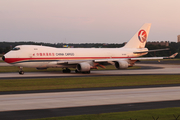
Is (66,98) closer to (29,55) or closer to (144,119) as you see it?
(144,119)

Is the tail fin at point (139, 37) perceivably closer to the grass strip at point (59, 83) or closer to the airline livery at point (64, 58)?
the airline livery at point (64, 58)

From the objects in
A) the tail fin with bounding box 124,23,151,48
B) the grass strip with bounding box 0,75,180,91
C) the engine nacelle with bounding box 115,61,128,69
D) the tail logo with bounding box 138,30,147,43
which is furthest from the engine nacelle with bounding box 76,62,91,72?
the tail logo with bounding box 138,30,147,43

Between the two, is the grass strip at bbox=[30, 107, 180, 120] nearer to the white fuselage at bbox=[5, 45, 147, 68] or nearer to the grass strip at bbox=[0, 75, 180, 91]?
the grass strip at bbox=[0, 75, 180, 91]

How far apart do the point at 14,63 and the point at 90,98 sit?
2634 centimetres

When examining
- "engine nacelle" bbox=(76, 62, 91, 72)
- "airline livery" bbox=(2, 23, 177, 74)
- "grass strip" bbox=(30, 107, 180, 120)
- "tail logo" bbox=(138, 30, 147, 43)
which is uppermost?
"tail logo" bbox=(138, 30, 147, 43)

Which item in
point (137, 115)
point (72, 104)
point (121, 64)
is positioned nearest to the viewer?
point (137, 115)

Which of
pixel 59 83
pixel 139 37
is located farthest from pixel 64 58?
pixel 139 37

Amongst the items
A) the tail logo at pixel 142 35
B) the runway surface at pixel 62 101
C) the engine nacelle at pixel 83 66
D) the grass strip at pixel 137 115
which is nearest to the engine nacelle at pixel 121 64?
the engine nacelle at pixel 83 66

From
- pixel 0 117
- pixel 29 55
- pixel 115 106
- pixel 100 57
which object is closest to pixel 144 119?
pixel 115 106

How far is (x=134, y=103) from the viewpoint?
19.3 meters

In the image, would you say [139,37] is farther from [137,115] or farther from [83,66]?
[137,115]

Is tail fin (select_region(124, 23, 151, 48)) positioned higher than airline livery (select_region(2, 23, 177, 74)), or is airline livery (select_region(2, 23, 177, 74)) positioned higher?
tail fin (select_region(124, 23, 151, 48))

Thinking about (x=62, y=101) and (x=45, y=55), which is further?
(x=45, y=55)

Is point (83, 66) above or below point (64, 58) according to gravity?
below
